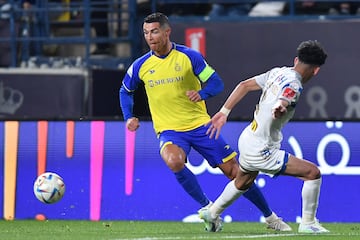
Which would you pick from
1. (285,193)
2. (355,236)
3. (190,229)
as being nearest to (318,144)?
(285,193)

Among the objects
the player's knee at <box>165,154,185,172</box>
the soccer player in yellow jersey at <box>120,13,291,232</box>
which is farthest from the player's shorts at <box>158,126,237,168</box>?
the player's knee at <box>165,154,185,172</box>

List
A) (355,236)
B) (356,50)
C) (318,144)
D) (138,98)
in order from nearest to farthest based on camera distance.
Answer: (355,236)
(318,144)
(356,50)
(138,98)

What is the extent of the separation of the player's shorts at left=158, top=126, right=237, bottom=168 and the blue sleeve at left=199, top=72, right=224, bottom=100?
0.49m

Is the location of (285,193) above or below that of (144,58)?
below

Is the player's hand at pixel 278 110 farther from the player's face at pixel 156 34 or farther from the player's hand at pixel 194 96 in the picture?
the player's face at pixel 156 34

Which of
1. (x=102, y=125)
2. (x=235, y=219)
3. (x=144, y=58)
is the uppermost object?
(x=144, y=58)

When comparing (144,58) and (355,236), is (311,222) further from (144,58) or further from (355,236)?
(144,58)

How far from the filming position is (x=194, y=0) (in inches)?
687

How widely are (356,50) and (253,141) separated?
589 cm

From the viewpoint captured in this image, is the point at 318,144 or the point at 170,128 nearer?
the point at 170,128

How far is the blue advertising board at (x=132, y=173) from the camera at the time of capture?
43.7 ft

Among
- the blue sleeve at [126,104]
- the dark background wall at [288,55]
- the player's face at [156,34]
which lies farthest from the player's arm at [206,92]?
the dark background wall at [288,55]

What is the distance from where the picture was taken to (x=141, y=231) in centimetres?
1127

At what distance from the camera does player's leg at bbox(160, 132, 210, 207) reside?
11156 mm
